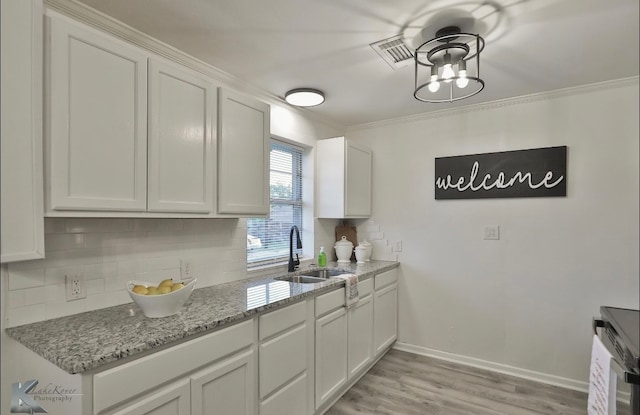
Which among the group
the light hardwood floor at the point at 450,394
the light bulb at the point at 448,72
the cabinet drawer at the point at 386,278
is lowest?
the light hardwood floor at the point at 450,394

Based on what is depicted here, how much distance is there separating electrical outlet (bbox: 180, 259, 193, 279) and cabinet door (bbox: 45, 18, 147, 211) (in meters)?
0.62

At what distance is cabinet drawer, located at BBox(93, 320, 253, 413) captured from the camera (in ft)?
3.83

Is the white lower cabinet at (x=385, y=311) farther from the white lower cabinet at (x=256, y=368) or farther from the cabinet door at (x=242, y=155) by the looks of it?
the cabinet door at (x=242, y=155)

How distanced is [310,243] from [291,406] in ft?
5.06

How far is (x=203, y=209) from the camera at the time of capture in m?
1.92

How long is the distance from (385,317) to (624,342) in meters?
1.83

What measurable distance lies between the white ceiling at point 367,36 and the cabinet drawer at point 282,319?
1517 millimetres

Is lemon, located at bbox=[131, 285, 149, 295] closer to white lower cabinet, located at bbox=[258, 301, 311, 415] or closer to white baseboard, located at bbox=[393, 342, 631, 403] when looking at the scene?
white lower cabinet, located at bbox=[258, 301, 311, 415]

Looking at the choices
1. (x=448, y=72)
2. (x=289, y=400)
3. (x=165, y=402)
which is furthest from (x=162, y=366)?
(x=448, y=72)

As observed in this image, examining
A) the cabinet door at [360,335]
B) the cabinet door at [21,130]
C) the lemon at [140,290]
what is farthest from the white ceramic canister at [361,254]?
the cabinet door at [21,130]

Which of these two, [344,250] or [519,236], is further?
[344,250]

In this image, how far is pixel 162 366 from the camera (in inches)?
52.3

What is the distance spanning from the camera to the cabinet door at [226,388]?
58.1 inches

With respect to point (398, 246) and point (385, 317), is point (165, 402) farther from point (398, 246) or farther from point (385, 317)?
point (398, 246)
